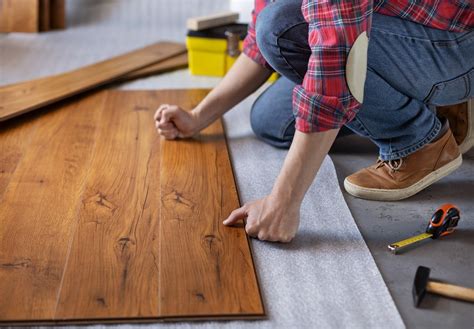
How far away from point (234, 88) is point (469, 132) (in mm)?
771

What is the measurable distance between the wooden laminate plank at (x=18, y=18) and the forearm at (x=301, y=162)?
8.75ft

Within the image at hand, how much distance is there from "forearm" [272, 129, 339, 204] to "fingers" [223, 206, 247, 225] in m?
0.13

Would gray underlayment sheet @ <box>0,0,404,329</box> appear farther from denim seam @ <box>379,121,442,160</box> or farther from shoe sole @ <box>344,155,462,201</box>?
denim seam @ <box>379,121,442,160</box>

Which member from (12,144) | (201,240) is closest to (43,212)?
(201,240)

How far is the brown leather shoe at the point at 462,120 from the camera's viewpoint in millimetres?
2451

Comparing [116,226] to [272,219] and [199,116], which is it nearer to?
[272,219]

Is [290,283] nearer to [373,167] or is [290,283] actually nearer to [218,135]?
[373,167]

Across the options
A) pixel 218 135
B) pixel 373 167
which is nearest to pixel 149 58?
pixel 218 135

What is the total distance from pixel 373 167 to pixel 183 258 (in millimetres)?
745

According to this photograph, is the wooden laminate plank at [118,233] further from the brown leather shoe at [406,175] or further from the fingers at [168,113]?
the brown leather shoe at [406,175]

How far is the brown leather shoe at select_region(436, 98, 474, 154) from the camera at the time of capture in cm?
245

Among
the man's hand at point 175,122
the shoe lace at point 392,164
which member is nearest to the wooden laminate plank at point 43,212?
the man's hand at point 175,122

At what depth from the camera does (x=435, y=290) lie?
175 centimetres

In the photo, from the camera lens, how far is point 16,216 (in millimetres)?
2023
